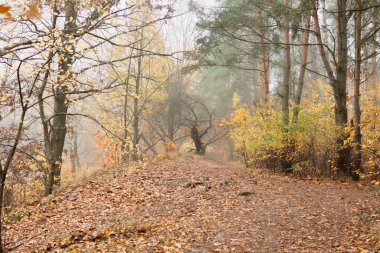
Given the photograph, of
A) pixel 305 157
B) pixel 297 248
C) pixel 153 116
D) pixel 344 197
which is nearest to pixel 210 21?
pixel 305 157

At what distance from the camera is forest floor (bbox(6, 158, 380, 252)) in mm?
5680

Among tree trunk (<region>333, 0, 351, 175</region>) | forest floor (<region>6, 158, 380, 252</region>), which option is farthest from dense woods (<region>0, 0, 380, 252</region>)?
forest floor (<region>6, 158, 380, 252</region>)

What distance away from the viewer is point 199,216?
732 cm

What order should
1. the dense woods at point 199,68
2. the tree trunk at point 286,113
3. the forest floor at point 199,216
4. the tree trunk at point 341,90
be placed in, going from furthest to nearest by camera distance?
1. the tree trunk at point 286,113
2. the tree trunk at point 341,90
3. the dense woods at point 199,68
4. the forest floor at point 199,216

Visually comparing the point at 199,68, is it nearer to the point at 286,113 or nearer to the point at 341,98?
the point at 286,113

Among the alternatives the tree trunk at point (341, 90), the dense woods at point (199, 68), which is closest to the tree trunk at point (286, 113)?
the dense woods at point (199, 68)

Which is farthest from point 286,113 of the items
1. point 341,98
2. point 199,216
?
point 199,216

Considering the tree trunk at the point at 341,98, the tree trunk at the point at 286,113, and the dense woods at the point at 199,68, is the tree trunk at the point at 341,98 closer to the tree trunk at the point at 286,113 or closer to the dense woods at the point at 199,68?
the dense woods at the point at 199,68

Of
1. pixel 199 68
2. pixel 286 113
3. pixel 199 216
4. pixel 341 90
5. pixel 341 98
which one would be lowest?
pixel 199 216

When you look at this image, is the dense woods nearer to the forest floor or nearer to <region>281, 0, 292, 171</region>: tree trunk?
<region>281, 0, 292, 171</region>: tree trunk

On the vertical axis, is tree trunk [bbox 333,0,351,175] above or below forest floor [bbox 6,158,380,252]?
above

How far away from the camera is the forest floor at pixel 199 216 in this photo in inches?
224

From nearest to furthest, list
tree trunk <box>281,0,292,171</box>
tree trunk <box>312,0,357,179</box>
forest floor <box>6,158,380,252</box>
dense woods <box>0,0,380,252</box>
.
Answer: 1. forest floor <box>6,158,380,252</box>
2. dense woods <box>0,0,380,252</box>
3. tree trunk <box>312,0,357,179</box>
4. tree trunk <box>281,0,292,171</box>

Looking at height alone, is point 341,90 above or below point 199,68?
below
